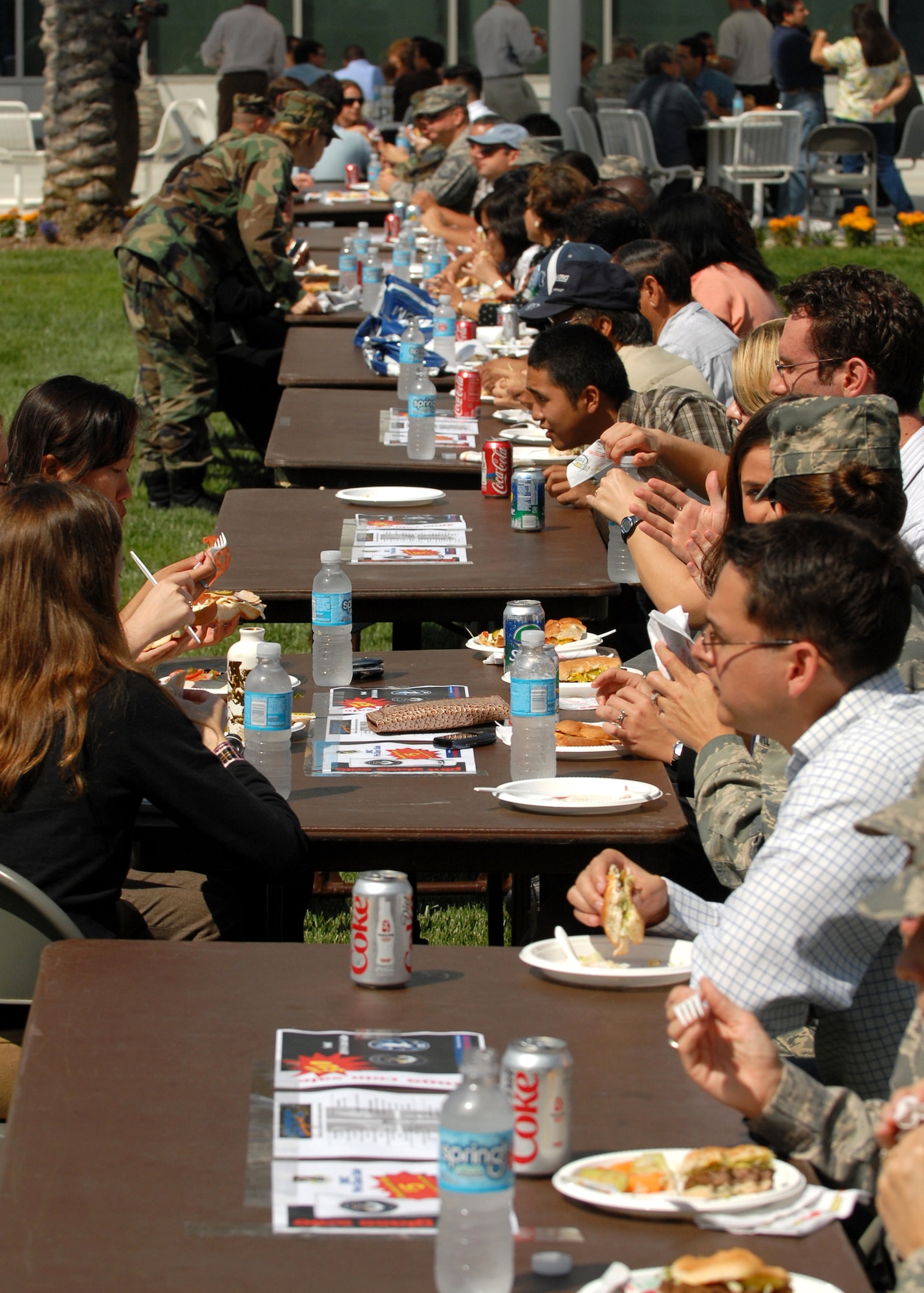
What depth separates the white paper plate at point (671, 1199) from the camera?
191 centimetres

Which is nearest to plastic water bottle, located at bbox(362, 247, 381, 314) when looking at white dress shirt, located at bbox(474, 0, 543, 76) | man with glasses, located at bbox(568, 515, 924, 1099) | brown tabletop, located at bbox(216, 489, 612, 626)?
brown tabletop, located at bbox(216, 489, 612, 626)

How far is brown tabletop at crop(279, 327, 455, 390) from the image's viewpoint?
7.71 meters

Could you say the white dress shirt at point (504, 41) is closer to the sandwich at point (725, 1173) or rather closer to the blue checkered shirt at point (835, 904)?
the blue checkered shirt at point (835, 904)

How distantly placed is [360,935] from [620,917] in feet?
1.37

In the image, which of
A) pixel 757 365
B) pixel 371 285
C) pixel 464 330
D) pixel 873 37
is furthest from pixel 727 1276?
pixel 873 37

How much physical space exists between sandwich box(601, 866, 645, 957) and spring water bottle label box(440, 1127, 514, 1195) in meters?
0.83

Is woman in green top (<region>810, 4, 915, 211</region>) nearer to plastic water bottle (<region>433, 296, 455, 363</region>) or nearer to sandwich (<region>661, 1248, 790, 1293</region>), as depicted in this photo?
plastic water bottle (<region>433, 296, 455, 363</region>)

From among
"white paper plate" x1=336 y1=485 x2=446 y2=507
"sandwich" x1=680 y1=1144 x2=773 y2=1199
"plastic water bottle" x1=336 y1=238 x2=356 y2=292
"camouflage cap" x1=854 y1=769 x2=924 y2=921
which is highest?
"camouflage cap" x1=854 y1=769 x2=924 y2=921

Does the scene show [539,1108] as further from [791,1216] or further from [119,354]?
[119,354]

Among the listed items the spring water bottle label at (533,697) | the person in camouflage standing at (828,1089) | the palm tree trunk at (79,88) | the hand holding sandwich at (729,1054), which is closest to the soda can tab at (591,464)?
the spring water bottle label at (533,697)

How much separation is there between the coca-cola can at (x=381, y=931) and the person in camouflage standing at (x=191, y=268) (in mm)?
6917

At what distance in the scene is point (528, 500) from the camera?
5348 mm

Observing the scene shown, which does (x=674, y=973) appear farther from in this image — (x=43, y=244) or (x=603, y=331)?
(x=43, y=244)

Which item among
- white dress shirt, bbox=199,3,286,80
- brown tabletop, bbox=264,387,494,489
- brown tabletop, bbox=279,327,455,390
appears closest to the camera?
brown tabletop, bbox=264,387,494,489
